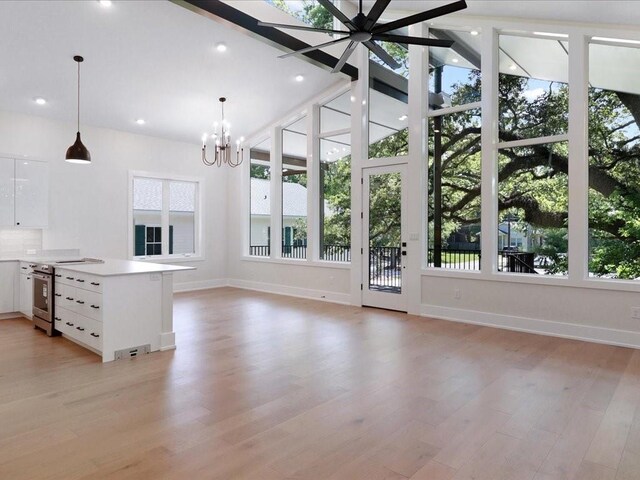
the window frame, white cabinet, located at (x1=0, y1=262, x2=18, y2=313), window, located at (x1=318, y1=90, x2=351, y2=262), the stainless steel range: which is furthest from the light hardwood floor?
the window frame

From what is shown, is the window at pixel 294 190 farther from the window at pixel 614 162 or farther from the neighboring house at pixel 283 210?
the window at pixel 614 162

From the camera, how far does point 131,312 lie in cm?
402

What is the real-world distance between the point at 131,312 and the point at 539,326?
179 inches

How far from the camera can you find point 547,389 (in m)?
3.17

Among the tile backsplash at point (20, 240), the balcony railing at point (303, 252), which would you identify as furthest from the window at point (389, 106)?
the tile backsplash at point (20, 240)

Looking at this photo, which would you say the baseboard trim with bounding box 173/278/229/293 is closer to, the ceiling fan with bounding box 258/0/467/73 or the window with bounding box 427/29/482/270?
the window with bounding box 427/29/482/270

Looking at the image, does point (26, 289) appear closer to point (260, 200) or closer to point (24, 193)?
point (24, 193)

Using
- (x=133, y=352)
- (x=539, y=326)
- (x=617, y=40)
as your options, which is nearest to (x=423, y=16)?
(x=617, y=40)

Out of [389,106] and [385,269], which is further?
[389,106]

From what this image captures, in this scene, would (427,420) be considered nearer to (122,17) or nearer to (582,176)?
(582,176)

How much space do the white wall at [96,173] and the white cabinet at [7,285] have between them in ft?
2.56

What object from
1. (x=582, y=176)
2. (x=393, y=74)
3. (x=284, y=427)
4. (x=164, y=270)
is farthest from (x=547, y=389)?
(x=393, y=74)

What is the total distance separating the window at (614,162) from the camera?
4.51 meters

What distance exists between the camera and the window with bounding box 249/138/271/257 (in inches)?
333
